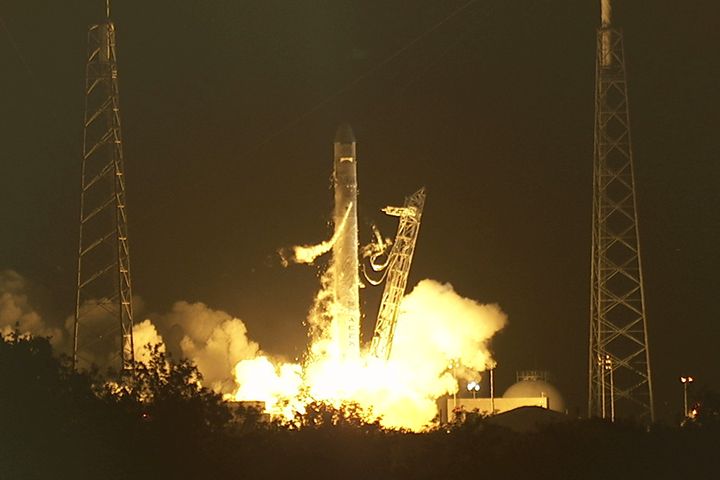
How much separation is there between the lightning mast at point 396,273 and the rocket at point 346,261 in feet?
9.12

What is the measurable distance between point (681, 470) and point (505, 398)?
36600mm

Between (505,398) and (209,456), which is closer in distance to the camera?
(209,456)

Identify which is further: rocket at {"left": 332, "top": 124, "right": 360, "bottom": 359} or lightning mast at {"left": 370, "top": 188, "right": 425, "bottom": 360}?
lightning mast at {"left": 370, "top": 188, "right": 425, "bottom": 360}

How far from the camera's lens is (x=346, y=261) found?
74.1 meters

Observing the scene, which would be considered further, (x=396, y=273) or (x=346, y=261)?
(x=396, y=273)

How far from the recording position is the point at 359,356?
249 feet

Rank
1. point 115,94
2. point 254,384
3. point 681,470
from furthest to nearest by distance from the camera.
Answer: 1. point 254,384
2. point 115,94
3. point 681,470

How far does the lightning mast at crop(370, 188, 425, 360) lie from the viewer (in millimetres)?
77188

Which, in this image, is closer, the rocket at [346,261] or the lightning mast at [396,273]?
the rocket at [346,261]

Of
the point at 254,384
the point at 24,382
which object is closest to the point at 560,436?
the point at 24,382

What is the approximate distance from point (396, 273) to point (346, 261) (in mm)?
4571

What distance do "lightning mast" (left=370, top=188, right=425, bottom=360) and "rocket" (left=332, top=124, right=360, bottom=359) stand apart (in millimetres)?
2779

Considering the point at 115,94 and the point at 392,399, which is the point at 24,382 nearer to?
the point at 115,94

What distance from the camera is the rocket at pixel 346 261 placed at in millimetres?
72188
